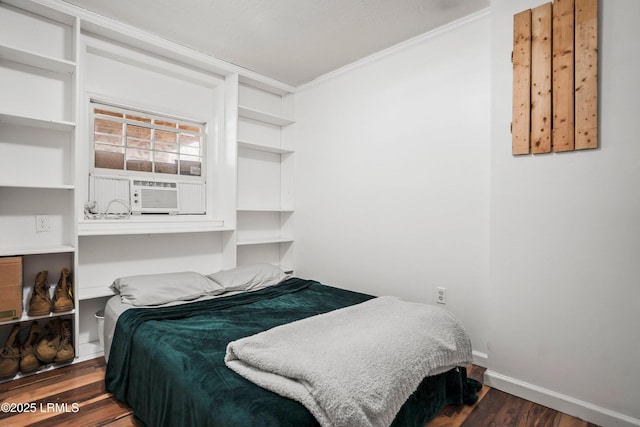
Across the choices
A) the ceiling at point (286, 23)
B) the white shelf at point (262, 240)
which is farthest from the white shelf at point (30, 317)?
the ceiling at point (286, 23)

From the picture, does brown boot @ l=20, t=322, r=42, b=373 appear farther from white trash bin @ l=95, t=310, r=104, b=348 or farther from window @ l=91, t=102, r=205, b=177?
window @ l=91, t=102, r=205, b=177

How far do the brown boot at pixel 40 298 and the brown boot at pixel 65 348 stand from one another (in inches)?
9.0

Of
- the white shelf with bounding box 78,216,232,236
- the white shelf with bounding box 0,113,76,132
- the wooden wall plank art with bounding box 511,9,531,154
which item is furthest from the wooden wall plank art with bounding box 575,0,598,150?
the white shelf with bounding box 0,113,76,132

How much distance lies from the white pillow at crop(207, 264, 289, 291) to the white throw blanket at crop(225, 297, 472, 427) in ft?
3.90

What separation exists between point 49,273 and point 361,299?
7.57 ft

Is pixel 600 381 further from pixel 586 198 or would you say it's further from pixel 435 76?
pixel 435 76

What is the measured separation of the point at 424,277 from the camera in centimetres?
274

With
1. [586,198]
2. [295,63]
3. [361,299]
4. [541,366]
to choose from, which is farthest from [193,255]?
[586,198]

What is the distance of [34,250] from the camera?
2.19 m

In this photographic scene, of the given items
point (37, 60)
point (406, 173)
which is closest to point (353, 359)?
point (406, 173)

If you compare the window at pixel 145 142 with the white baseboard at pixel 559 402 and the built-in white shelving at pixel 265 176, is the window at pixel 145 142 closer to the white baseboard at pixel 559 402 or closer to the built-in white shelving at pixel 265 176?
the built-in white shelving at pixel 265 176

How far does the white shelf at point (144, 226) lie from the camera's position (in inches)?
97.2

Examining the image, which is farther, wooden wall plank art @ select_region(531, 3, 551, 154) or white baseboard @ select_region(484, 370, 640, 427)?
wooden wall plank art @ select_region(531, 3, 551, 154)

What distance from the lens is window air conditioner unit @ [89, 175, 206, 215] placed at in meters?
2.67
